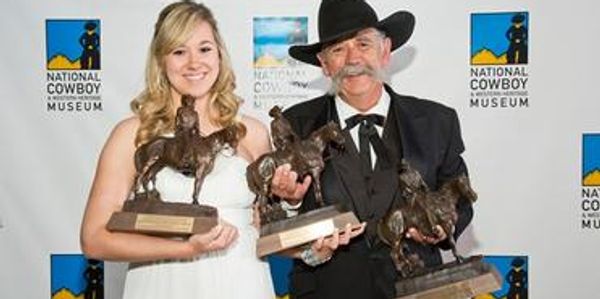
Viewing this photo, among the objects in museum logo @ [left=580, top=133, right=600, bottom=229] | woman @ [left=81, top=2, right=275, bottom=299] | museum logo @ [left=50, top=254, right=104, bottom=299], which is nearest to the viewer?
woman @ [left=81, top=2, right=275, bottom=299]

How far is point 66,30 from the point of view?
2668 millimetres

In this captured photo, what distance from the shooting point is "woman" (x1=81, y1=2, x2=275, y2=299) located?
63.8 inches

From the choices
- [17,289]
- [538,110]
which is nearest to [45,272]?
[17,289]

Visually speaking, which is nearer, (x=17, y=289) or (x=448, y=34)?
(x=448, y=34)

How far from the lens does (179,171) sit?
64.2 inches

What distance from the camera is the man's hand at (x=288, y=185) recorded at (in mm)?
1629

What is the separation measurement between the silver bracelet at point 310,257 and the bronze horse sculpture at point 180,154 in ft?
1.14

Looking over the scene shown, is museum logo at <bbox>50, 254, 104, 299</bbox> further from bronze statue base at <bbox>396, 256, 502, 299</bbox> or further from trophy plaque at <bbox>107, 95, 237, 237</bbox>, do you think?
bronze statue base at <bbox>396, 256, 502, 299</bbox>

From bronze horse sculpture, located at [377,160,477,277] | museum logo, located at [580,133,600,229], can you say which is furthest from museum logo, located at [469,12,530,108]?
bronze horse sculpture, located at [377,160,477,277]

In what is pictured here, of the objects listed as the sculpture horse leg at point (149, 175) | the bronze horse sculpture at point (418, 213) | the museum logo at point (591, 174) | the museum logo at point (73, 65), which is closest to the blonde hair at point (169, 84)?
the sculpture horse leg at point (149, 175)

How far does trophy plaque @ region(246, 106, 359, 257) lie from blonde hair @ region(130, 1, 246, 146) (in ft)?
0.41

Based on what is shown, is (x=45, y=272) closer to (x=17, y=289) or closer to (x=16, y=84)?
(x=17, y=289)

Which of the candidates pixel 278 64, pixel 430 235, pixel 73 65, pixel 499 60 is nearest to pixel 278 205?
pixel 430 235

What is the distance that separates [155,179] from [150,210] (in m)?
0.09
